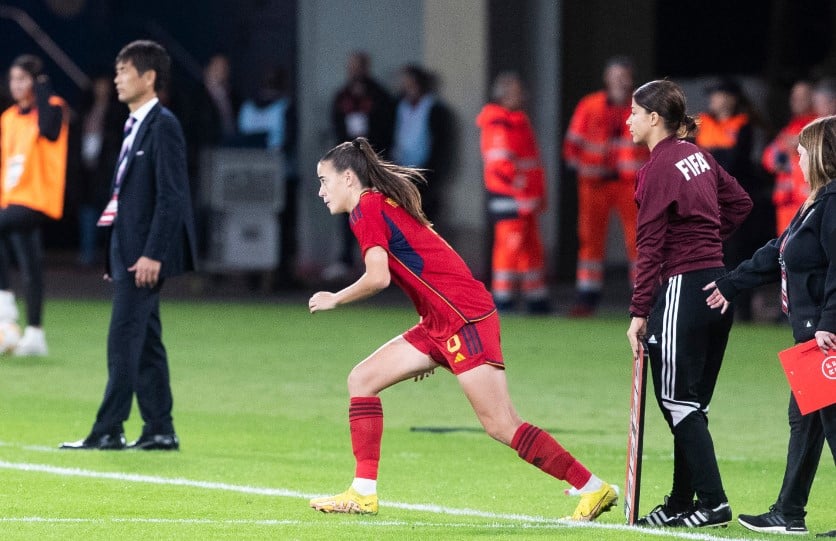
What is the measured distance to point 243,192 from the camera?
1955 cm

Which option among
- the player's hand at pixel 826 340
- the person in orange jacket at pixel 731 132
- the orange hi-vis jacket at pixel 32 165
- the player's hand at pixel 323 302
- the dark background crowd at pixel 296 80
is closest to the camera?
the player's hand at pixel 826 340

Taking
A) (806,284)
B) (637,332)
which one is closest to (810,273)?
(806,284)

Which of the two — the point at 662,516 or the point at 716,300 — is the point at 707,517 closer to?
the point at 662,516

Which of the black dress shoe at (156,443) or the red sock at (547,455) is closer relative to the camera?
the red sock at (547,455)

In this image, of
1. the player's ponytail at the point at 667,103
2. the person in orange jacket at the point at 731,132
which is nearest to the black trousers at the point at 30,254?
the person in orange jacket at the point at 731,132

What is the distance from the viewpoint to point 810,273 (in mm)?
6918

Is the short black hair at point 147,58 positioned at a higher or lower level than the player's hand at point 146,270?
higher

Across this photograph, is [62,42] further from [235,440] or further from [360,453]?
[360,453]

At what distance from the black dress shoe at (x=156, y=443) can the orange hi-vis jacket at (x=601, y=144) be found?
27.7ft

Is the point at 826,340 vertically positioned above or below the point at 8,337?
above

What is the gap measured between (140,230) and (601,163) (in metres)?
8.48

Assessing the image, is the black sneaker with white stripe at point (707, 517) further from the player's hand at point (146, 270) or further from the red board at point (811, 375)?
the player's hand at point (146, 270)

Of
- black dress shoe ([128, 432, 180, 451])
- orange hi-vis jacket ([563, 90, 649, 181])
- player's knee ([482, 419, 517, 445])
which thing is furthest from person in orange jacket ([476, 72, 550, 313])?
player's knee ([482, 419, 517, 445])

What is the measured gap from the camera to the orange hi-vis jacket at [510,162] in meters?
16.7
